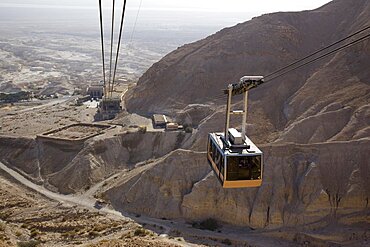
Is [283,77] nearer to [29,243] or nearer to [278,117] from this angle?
[278,117]

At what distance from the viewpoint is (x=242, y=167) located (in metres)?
18.4

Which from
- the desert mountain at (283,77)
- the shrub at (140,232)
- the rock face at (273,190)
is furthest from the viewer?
the desert mountain at (283,77)

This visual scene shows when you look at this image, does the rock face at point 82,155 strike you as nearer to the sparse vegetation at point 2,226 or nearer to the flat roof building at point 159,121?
the flat roof building at point 159,121

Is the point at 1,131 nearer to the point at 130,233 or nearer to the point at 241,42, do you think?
the point at 130,233

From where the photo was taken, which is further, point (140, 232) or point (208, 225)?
point (208, 225)

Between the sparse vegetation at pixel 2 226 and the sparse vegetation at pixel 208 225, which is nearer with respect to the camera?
the sparse vegetation at pixel 2 226

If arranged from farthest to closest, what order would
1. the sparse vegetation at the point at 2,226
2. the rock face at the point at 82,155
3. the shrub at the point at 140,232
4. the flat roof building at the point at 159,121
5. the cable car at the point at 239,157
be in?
the flat roof building at the point at 159,121 < the rock face at the point at 82,155 < the sparse vegetation at the point at 2,226 < the shrub at the point at 140,232 < the cable car at the point at 239,157

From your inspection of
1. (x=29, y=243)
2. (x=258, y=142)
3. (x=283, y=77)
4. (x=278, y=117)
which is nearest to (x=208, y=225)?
(x=258, y=142)

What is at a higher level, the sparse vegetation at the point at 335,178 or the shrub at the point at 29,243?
the sparse vegetation at the point at 335,178

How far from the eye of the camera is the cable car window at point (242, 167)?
18250 mm

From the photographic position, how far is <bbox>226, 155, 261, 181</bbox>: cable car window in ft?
59.9

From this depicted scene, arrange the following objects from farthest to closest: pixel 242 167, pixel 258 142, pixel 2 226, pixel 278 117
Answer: pixel 278 117 → pixel 258 142 → pixel 2 226 → pixel 242 167

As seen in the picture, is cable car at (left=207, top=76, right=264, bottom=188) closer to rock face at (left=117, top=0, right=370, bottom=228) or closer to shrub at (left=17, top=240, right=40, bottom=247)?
rock face at (left=117, top=0, right=370, bottom=228)

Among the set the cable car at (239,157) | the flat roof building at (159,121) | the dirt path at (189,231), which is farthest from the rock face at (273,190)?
the cable car at (239,157)
